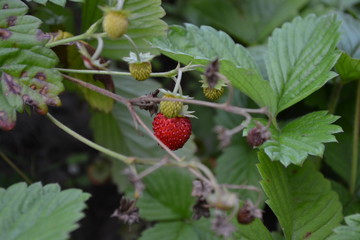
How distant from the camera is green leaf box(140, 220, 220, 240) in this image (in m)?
1.57

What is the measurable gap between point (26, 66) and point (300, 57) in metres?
0.74

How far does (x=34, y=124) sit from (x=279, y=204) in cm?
143

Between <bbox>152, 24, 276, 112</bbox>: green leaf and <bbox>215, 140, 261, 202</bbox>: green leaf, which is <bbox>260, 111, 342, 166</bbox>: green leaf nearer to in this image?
<bbox>152, 24, 276, 112</bbox>: green leaf

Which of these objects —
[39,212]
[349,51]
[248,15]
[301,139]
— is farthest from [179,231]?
[248,15]

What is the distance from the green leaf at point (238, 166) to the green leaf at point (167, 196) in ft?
0.42

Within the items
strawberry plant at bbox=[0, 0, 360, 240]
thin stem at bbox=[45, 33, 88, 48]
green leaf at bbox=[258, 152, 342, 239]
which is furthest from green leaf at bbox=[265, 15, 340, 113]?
thin stem at bbox=[45, 33, 88, 48]

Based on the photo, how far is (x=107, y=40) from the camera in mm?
1632

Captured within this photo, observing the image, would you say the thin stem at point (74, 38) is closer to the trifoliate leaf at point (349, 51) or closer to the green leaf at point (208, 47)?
the green leaf at point (208, 47)

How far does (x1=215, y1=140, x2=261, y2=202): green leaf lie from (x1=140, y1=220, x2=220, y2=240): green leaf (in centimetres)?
20

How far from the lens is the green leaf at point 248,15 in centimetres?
213

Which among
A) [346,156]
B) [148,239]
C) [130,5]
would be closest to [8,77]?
[130,5]

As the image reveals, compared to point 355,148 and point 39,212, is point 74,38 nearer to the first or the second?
point 39,212

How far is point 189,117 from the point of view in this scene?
4.80ft

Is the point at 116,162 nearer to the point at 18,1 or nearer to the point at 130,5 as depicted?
the point at 130,5
